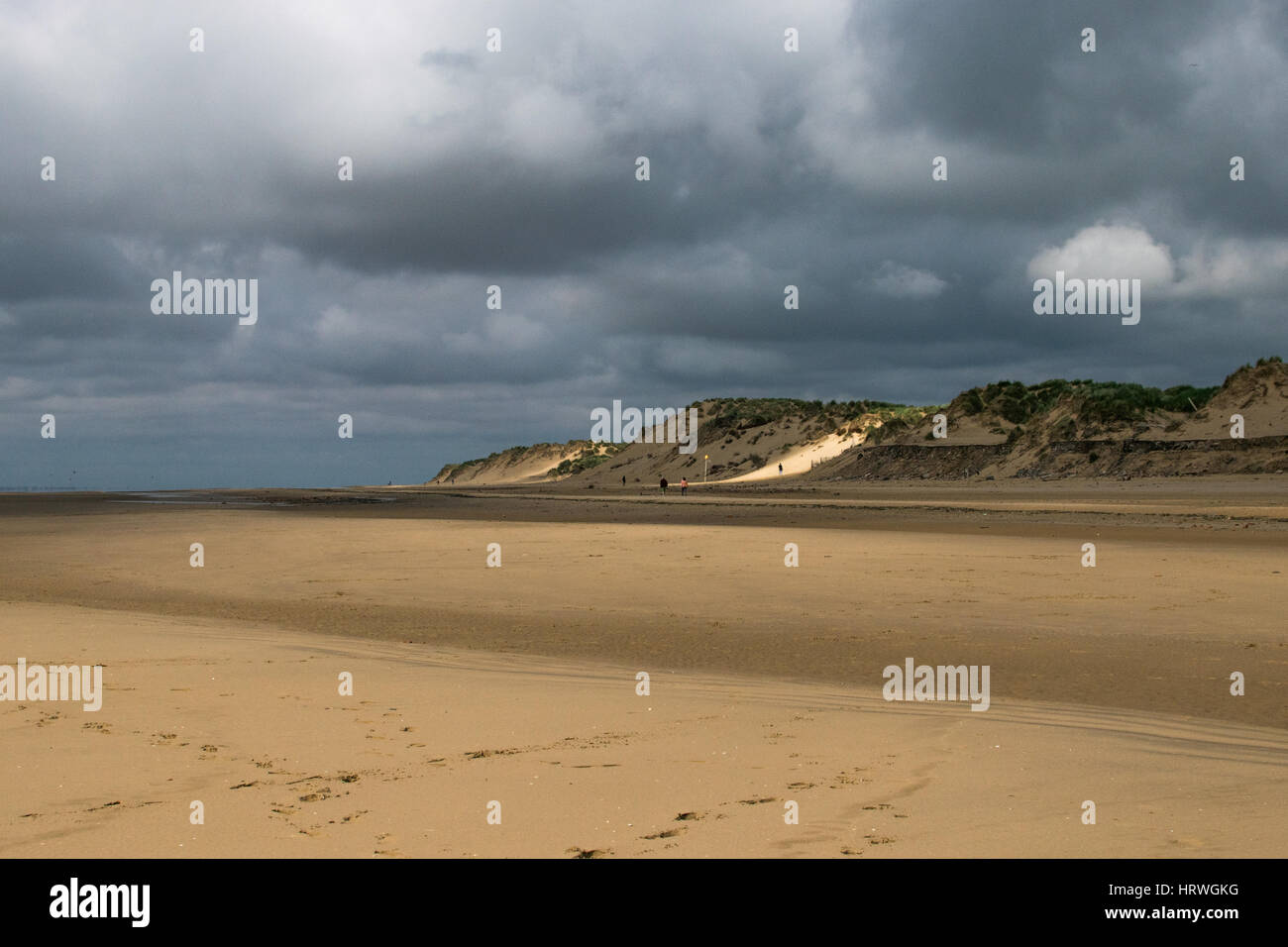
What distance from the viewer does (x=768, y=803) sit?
215 inches

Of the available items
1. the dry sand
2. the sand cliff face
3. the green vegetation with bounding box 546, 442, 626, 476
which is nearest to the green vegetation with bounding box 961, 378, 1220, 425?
the sand cliff face

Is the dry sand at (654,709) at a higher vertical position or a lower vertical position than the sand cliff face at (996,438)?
lower

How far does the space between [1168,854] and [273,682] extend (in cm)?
742

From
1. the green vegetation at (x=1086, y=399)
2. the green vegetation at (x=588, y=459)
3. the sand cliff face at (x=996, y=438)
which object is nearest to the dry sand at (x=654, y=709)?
the sand cliff face at (x=996, y=438)

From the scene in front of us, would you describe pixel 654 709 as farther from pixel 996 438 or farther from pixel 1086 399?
pixel 996 438

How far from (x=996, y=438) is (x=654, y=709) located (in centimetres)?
7772

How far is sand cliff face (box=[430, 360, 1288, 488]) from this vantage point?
59375 millimetres

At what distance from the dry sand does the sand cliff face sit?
44.1 m

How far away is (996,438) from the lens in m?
79.8

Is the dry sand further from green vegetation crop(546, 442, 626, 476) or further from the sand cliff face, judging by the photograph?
green vegetation crop(546, 442, 626, 476)

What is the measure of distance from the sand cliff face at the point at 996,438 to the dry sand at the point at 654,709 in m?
44.1

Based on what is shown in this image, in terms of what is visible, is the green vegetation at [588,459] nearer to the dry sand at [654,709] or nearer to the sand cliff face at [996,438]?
the sand cliff face at [996,438]

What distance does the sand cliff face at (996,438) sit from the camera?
59.4 metres
